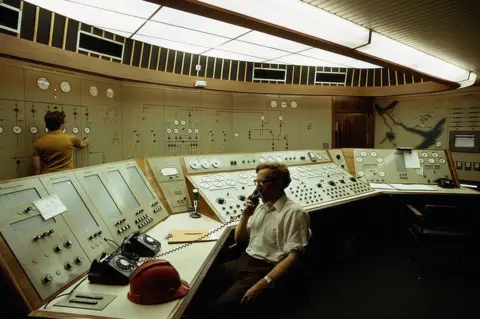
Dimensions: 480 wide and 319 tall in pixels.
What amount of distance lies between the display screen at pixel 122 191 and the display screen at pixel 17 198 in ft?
1.87

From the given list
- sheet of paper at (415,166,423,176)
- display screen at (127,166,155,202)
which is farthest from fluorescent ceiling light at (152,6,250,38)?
sheet of paper at (415,166,423,176)

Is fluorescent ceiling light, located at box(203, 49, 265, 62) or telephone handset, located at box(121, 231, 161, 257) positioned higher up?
fluorescent ceiling light, located at box(203, 49, 265, 62)

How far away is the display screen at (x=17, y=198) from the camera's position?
4.14 feet

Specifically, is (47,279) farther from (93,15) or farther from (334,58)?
(334,58)

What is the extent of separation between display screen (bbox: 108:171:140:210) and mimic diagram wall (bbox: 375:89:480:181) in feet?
16.3

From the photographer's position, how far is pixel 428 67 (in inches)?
128

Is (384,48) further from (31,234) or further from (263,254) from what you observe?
(31,234)

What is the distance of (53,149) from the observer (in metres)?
2.90

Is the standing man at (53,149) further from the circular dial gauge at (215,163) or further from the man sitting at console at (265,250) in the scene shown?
the man sitting at console at (265,250)

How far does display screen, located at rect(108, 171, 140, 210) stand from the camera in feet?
6.52

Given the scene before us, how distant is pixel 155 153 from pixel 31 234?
3.29 metres

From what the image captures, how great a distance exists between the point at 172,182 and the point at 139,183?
346 mm

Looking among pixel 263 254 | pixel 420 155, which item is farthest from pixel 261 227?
pixel 420 155

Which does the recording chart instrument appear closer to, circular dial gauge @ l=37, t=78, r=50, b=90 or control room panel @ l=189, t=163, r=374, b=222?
control room panel @ l=189, t=163, r=374, b=222
